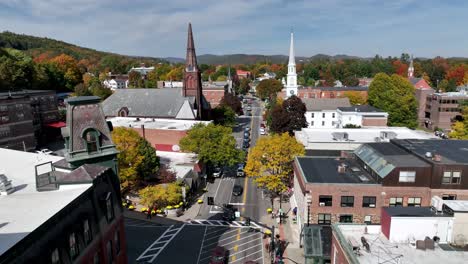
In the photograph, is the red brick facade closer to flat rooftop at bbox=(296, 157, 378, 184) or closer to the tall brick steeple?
the tall brick steeple

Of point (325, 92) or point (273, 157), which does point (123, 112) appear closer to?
point (273, 157)

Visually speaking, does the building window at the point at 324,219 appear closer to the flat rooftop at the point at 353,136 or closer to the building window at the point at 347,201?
the building window at the point at 347,201

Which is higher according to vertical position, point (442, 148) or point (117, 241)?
point (442, 148)

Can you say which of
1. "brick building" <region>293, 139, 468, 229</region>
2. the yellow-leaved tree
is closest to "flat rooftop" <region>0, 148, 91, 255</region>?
"brick building" <region>293, 139, 468, 229</region>

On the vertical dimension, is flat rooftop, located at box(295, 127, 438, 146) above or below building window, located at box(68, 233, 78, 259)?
below

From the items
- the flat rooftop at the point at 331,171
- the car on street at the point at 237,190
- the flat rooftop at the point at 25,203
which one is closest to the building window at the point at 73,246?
the flat rooftop at the point at 25,203

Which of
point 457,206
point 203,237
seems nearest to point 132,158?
point 203,237
